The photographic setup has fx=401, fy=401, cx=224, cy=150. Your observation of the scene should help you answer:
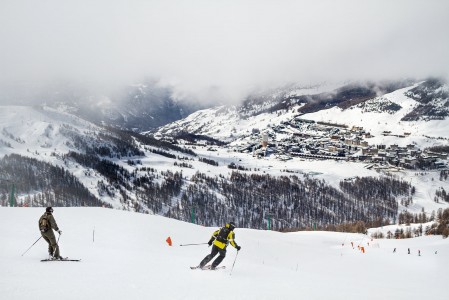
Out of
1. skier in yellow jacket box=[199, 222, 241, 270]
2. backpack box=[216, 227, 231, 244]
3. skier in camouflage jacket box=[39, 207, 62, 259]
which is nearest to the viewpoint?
skier in camouflage jacket box=[39, 207, 62, 259]

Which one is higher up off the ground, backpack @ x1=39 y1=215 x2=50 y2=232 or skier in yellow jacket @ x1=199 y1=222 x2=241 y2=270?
backpack @ x1=39 y1=215 x2=50 y2=232

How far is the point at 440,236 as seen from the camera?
52125mm

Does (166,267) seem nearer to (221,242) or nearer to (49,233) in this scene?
(221,242)

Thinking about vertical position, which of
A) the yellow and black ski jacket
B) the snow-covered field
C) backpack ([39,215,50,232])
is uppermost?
backpack ([39,215,50,232])

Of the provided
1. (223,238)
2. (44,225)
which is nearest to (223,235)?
(223,238)

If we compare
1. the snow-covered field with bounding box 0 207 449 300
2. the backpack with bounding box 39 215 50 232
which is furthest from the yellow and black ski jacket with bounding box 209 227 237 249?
the backpack with bounding box 39 215 50 232

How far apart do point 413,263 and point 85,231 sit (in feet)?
106

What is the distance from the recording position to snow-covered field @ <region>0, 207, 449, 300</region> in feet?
48.0

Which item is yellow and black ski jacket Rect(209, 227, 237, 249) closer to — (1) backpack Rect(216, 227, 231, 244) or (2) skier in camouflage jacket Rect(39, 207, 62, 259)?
(1) backpack Rect(216, 227, 231, 244)

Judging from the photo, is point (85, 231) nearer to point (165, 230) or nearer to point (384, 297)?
point (165, 230)

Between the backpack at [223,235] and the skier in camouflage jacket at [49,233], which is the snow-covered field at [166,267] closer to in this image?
the skier in camouflage jacket at [49,233]

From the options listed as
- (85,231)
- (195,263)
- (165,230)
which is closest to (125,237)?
(85,231)

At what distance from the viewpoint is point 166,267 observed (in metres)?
19.8

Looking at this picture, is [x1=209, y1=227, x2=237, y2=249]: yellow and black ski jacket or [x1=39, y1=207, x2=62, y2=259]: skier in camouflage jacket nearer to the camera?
[x1=39, y1=207, x2=62, y2=259]: skier in camouflage jacket
